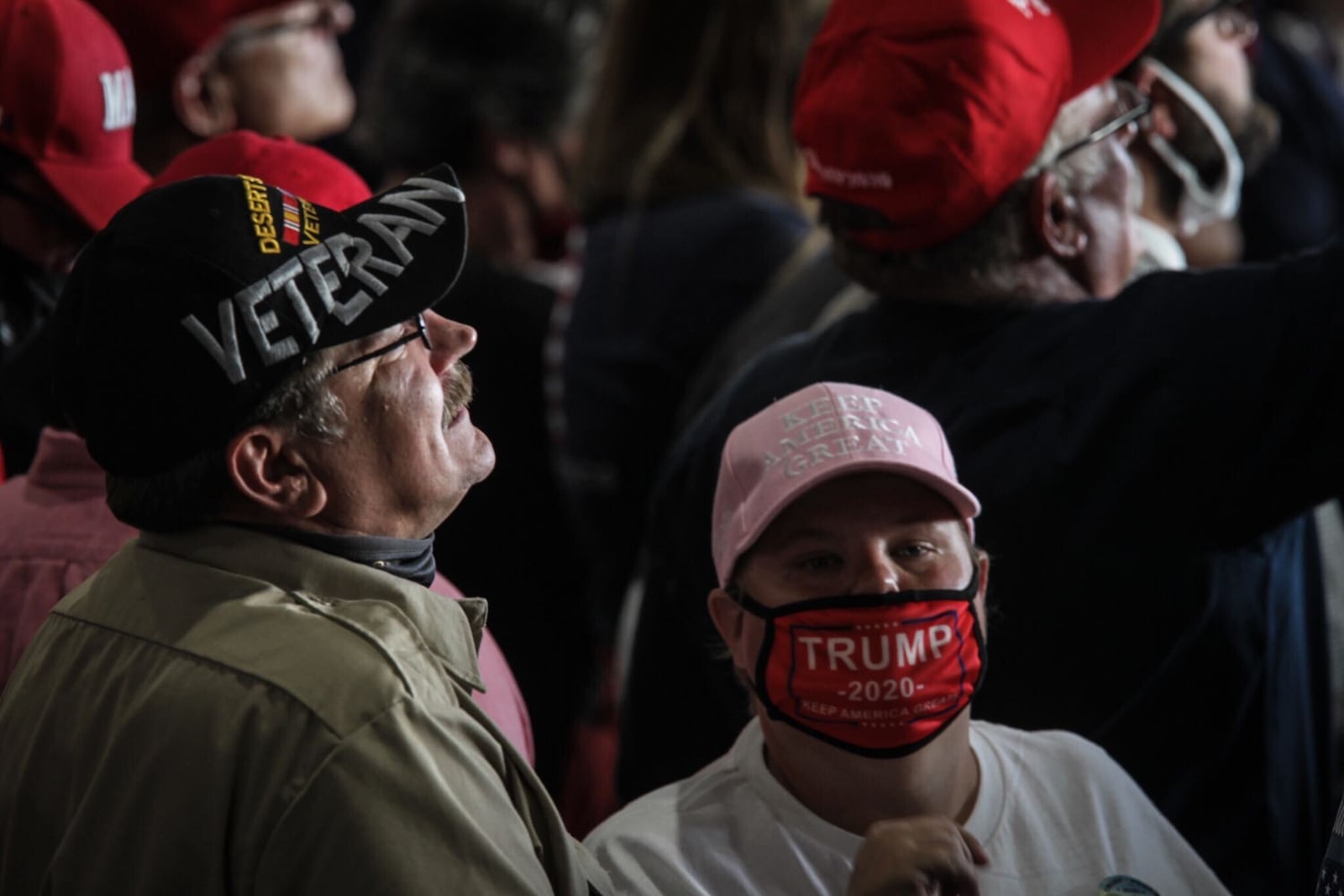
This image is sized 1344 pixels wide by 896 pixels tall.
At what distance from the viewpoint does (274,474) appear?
1.73 metres

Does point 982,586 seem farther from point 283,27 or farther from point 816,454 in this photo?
point 283,27

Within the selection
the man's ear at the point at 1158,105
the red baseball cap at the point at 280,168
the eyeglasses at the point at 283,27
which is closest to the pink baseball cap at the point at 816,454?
the red baseball cap at the point at 280,168

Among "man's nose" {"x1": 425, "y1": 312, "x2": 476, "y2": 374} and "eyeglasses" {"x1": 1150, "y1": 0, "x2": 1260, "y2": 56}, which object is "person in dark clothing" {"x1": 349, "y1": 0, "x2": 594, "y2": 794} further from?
"eyeglasses" {"x1": 1150, "y1": 0, "x2": 1260, "y2": 56}

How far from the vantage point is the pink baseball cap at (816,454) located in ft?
6.10

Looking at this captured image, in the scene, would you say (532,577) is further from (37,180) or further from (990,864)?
(990,864)

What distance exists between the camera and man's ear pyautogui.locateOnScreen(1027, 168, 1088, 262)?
236 centimetres

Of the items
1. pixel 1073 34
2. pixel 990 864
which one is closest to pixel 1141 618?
pixel 990 864

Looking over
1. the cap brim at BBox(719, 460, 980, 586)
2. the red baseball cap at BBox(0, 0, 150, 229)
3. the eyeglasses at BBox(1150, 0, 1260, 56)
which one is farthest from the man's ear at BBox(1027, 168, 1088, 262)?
the red baseball cap at BBox(0, 0, 150, 229)

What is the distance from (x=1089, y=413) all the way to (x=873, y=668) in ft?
1.91

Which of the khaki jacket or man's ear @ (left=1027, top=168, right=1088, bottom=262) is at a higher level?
man's ear @ (left=1027, top=168, right=1088, bottom=262)

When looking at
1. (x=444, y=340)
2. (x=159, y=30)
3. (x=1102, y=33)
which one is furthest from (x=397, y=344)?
(x=159, y=30)

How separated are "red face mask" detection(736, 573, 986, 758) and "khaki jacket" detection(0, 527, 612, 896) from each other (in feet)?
0.99

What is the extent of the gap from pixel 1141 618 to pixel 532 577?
59.9 inches

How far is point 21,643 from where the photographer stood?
6.75ft
